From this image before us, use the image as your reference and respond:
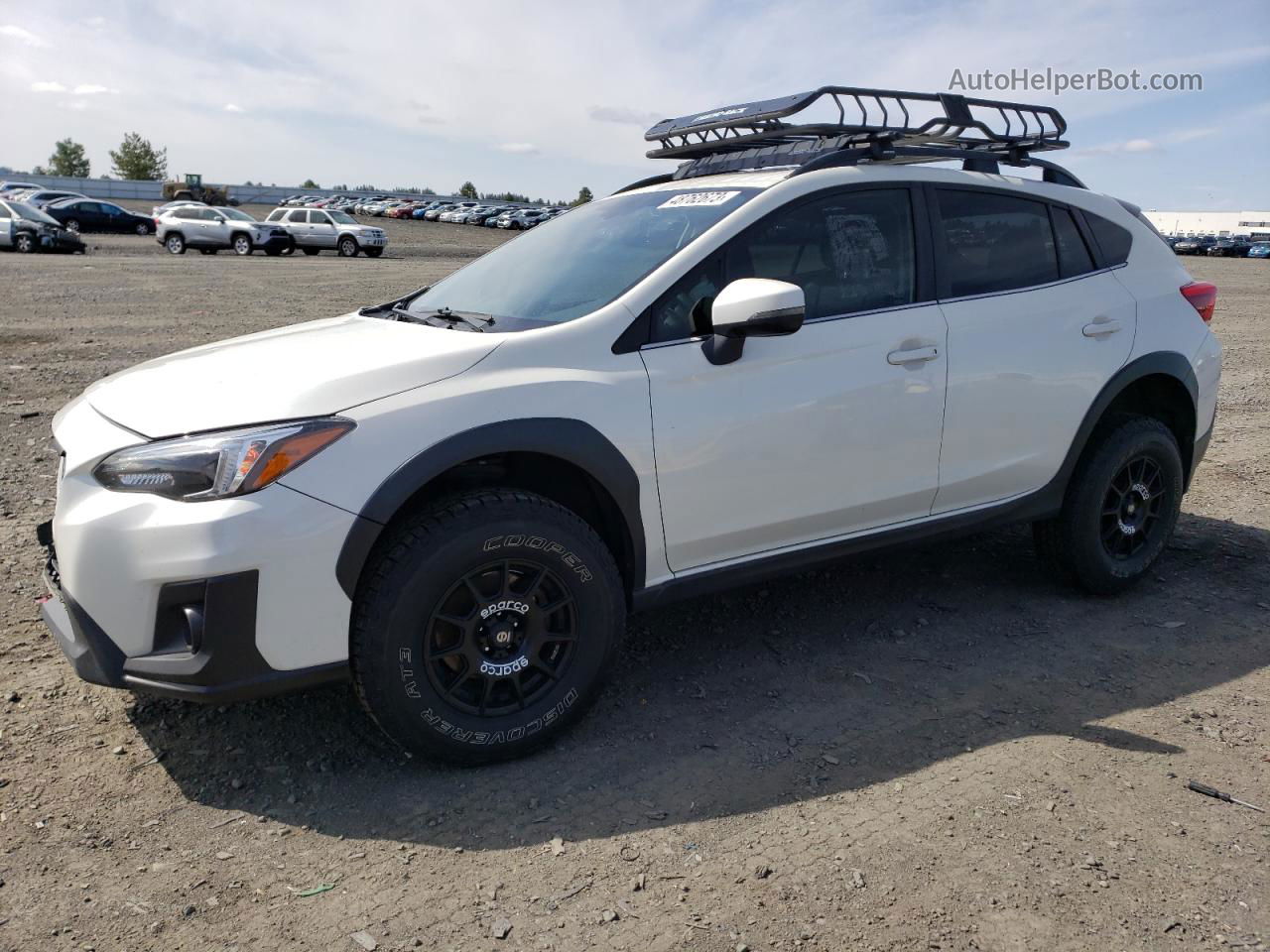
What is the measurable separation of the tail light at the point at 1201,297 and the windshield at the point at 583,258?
2.30 meters

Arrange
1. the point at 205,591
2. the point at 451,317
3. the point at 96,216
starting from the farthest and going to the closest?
the point at 96,216
the point at 451,317
the point at 205,591

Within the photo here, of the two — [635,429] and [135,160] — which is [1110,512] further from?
[135,160]

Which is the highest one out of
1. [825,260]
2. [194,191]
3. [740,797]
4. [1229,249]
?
[194,191]

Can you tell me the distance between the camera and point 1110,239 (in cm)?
453

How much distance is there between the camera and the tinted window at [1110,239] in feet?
14.7

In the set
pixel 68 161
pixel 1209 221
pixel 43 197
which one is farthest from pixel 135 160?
pixel 1209 221

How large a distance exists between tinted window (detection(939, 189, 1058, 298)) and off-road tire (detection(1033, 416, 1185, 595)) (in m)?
0.80

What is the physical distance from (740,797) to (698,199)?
7.00 feet

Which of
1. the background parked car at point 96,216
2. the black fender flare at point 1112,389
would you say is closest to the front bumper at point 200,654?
the black fender flare at point 1112,389

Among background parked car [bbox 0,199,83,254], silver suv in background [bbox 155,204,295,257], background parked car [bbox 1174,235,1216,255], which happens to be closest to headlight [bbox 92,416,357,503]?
background parked car [bbox 0,199,83,254]

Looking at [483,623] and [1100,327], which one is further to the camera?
[1100,327]

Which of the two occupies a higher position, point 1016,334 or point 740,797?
point 1016,334

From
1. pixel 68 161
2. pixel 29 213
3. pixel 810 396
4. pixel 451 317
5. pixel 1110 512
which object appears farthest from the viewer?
pixel 68 161

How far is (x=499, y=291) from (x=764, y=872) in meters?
2.26
